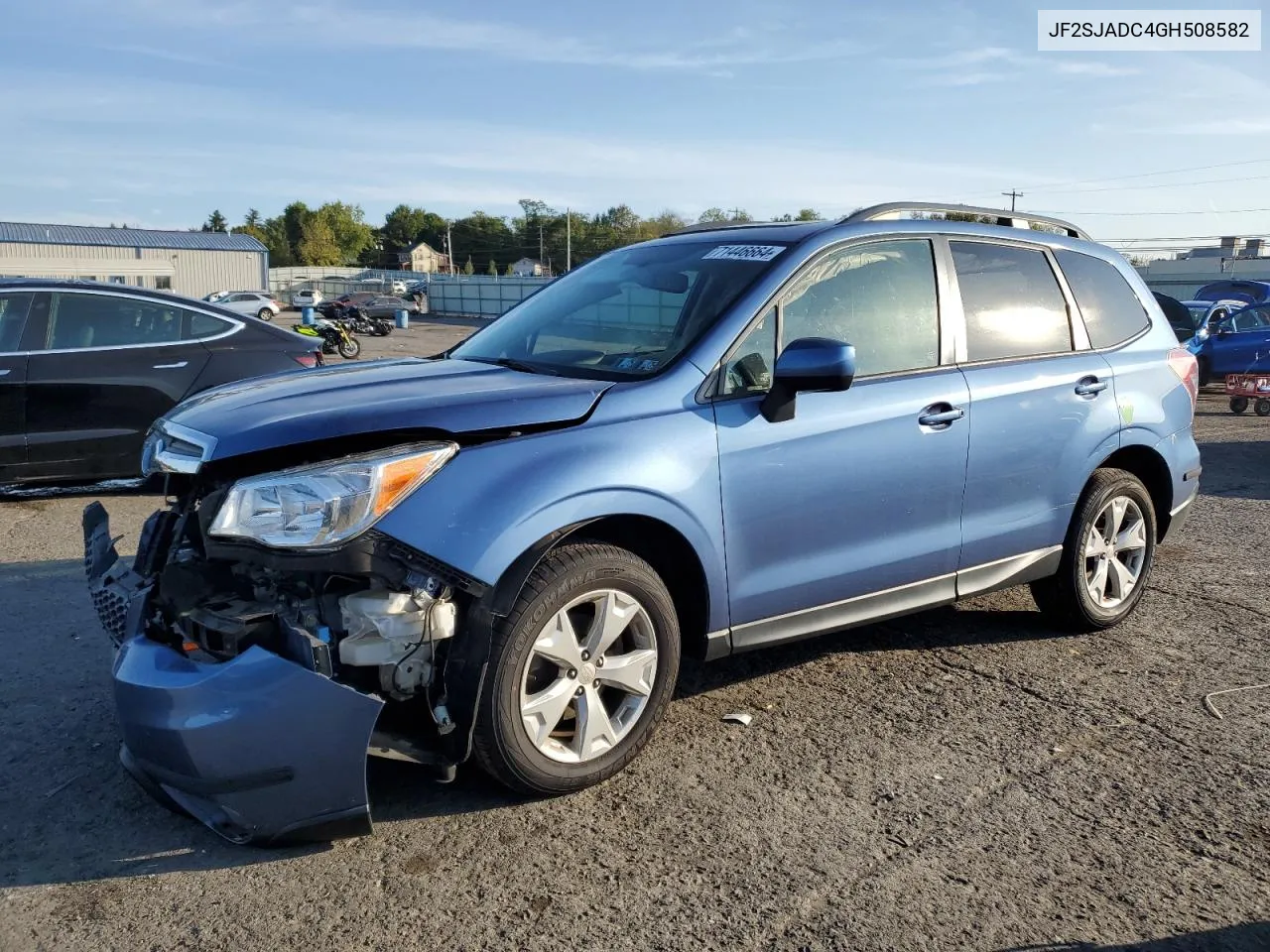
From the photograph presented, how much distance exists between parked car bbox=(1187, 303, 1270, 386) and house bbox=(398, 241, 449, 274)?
391 feet

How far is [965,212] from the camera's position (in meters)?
4.77

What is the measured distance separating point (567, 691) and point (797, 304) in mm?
1670

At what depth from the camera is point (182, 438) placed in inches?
128

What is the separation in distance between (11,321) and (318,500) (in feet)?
18.2

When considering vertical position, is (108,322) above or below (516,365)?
above

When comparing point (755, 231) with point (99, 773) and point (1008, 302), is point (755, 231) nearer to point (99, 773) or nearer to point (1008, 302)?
point (1008, 302)

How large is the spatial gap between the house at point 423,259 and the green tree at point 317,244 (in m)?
10.3

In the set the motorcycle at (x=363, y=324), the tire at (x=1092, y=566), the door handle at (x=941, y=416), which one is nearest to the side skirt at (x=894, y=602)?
the tire at (x=1092, y=566)

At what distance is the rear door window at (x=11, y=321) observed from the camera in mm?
7148

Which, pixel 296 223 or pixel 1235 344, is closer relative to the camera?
pixel 1235 344

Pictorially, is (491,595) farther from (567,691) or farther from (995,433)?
(995,433)

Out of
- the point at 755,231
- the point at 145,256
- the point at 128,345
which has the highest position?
the point at 145,256

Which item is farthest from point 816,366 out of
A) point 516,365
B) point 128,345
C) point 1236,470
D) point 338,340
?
point 338,340

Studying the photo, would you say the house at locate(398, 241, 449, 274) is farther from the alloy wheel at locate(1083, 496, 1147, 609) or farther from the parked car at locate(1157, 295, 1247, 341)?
the alloy wheel at locate(1083, 496, 1147, 609)
